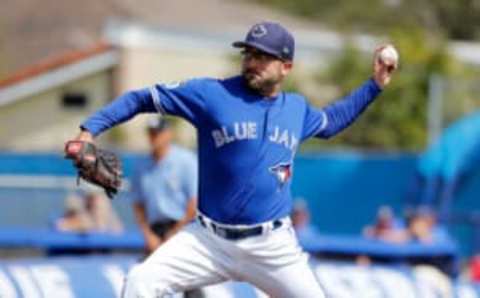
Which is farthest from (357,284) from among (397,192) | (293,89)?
(293,89)

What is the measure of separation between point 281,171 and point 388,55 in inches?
32.6

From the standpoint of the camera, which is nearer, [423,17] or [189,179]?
[189,179]

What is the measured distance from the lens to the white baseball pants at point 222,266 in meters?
8.09

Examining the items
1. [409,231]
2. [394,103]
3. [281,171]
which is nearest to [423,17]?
[394,103]

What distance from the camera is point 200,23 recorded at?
40062 mm

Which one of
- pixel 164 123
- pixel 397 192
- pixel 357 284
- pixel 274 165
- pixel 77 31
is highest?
pixel 274 165

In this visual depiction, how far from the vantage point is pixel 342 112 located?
28.2 feet

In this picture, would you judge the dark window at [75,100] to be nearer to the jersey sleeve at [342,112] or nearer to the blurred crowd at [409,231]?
the blurred crowd at [409,231]

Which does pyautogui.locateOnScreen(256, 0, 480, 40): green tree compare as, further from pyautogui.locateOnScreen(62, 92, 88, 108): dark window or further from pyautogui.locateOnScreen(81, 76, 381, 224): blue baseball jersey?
pyautogui.locateOnScreen(81, 76, 381, 224): blue baseball jersey

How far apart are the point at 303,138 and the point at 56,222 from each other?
792 centimetres

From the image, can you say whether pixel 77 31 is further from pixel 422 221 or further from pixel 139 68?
pixel 422 221

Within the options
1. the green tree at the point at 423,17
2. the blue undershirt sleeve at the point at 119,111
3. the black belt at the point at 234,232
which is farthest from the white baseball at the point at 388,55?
the green tree at the point at 423,17

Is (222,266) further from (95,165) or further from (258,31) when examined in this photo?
(258,31)

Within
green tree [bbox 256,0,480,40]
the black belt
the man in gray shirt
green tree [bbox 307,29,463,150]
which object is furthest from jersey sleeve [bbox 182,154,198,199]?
green tree [bbox 256,0,480,40]
